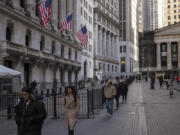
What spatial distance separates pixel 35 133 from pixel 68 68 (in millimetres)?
40492

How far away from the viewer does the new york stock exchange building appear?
302ft

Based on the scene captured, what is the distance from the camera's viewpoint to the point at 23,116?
4.73m

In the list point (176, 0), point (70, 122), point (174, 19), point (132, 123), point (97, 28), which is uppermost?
point (176, 0)

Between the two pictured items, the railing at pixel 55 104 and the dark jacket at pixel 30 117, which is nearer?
the dark jacket at pixel 30 117

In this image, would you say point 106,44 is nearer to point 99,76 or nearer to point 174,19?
point 99,76

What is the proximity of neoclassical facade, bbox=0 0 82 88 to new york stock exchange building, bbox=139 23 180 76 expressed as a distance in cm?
5371

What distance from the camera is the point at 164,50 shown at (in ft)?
310

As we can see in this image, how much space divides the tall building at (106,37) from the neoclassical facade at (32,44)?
22561mm

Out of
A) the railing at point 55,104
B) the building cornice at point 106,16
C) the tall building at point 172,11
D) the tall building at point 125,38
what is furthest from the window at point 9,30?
the tall building at point 172,11

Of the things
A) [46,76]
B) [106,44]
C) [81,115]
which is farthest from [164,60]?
[81,115]

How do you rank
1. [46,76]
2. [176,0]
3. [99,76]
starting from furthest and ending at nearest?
[176,0] → [99,76] → [46,76]

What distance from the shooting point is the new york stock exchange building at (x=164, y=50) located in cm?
9194

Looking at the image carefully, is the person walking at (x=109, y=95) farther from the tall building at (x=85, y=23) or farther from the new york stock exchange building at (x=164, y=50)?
the new york stock exchange building at (x=164, y=50)

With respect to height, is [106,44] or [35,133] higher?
[106,44]
